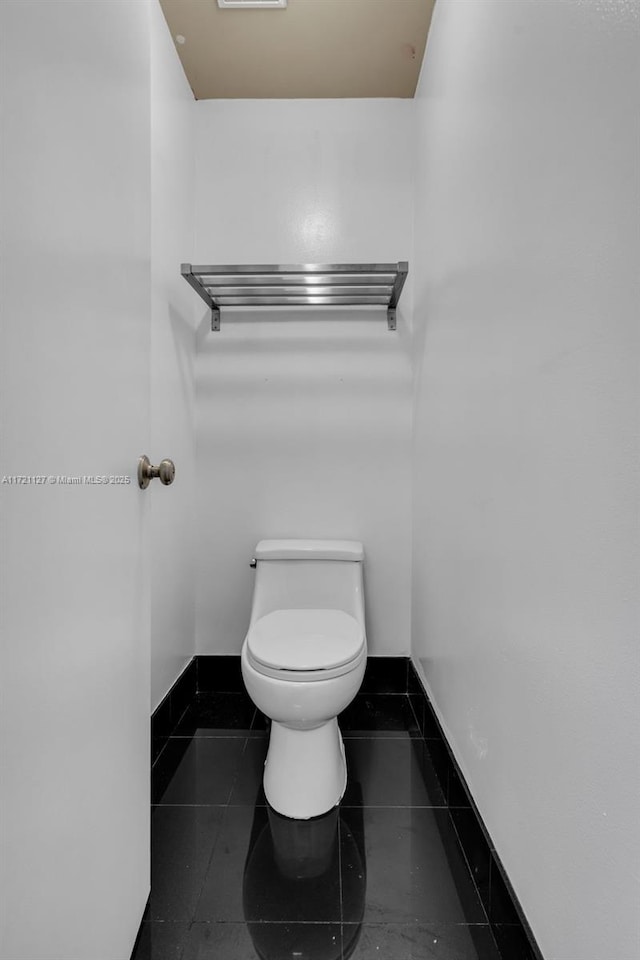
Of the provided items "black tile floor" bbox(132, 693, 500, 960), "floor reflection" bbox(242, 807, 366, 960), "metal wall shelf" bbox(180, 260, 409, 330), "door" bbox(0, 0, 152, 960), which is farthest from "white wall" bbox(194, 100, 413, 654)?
"door" bbox(0, 0, 152, 960)

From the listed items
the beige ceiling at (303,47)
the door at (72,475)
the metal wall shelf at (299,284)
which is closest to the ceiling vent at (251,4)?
the beige ceiling at (303,47)

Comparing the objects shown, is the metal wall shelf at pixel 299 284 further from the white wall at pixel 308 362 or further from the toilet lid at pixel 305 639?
the toilet lid at pixel 305 639

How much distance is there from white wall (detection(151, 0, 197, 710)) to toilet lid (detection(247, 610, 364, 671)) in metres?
0.37

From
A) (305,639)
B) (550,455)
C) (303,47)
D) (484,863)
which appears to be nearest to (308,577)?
(305,639)

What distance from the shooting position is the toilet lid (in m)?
1.34

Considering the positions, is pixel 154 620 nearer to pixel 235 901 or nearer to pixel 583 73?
pixel 235 901

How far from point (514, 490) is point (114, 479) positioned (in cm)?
70

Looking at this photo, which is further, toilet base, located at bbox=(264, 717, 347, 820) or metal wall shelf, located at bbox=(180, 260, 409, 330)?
metal wall shelf, located at bbox=(180, 260, 409, 330)

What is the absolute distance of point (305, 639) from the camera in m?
1.50

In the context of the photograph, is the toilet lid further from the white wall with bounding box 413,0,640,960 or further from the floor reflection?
the floor reflection

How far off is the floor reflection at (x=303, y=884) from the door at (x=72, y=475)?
28 centimetres

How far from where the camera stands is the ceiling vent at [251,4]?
1.54 meters

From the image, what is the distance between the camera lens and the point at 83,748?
680 millimetres

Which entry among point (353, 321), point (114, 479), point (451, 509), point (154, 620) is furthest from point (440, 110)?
point (154, 620)
